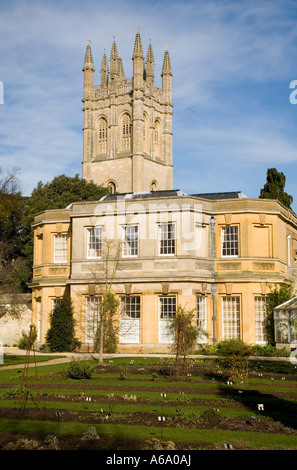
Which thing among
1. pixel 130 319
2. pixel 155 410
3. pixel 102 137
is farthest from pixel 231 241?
pixel 102 137

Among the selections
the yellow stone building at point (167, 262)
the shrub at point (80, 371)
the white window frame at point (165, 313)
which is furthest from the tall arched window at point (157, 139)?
the shrub at point (80, 371)

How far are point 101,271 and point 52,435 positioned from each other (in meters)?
20.9

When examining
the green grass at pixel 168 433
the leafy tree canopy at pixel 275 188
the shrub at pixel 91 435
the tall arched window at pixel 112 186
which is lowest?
the green grass at pixel 168 433

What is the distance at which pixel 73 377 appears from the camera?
20.0m

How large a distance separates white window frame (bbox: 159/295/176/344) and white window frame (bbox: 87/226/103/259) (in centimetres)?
457

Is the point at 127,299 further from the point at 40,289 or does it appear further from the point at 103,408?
the point at 103,408

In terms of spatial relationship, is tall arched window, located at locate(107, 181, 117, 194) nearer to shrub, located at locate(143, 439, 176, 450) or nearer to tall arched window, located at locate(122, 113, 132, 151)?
tall arched window, located at locate(122, 113, 132, 151)

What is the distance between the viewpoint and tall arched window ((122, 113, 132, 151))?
84.9 metres

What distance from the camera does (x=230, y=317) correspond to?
31.7 metres

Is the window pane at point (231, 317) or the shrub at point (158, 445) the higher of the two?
the window pane at point (231, 317)

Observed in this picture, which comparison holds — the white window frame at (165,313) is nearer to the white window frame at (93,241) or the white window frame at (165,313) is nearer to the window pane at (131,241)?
the window pane at (131,241)

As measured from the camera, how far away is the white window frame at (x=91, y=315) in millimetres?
31203

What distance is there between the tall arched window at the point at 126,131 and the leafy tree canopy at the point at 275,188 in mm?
41657
